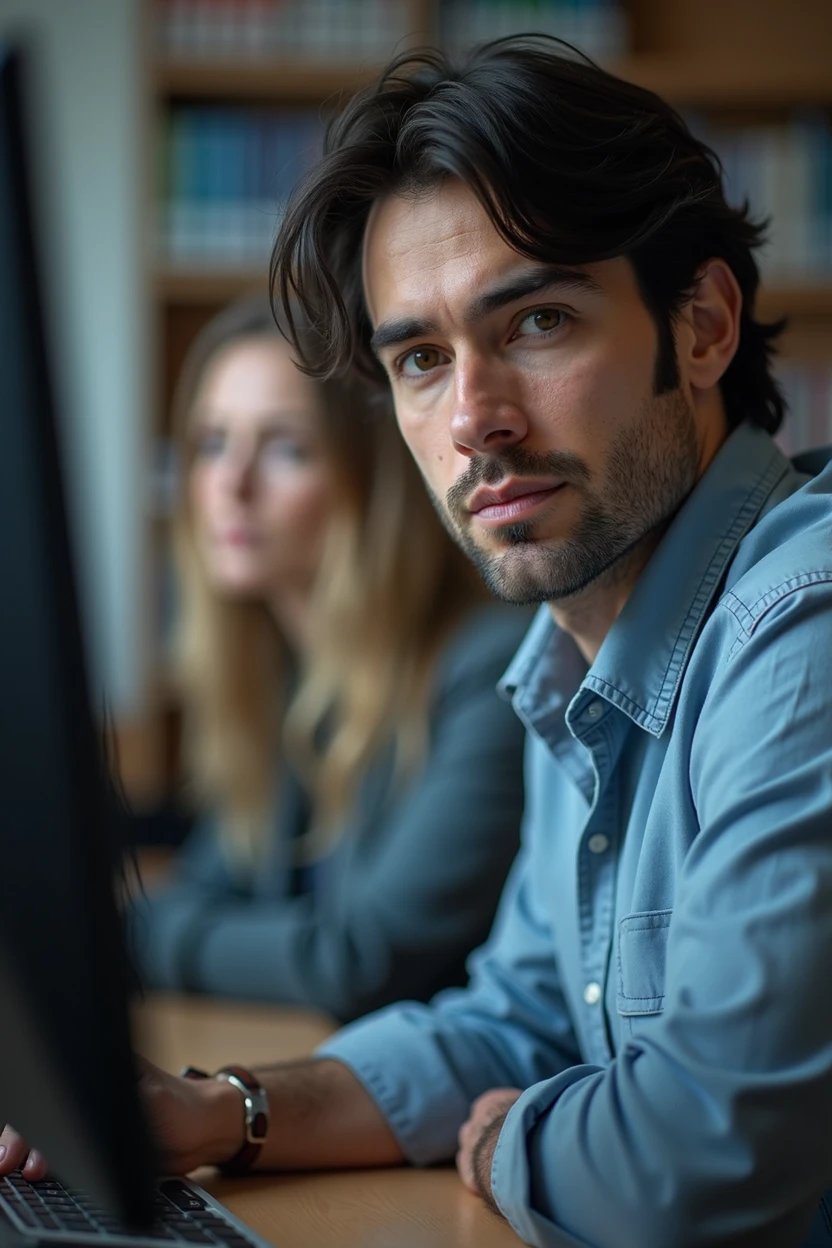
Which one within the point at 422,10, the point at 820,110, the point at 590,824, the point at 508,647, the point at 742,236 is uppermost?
the point at 422,10

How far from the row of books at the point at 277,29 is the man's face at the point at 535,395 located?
2053 mm

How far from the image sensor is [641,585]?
934 millimetres

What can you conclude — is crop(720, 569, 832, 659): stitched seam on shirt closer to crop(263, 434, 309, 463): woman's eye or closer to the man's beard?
the man's beard

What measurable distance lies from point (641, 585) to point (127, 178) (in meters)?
2.60

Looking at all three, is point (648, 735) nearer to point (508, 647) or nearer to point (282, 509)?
point (508, 647)

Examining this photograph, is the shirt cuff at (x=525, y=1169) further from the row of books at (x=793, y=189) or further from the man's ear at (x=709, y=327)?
the row of books at (x=793, y=189)

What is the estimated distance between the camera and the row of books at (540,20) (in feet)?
9.06

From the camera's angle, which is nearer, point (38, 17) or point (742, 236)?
point (742, 236)

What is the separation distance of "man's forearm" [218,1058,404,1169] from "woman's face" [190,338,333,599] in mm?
1114

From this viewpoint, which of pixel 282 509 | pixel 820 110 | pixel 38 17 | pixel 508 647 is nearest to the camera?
pixel 508 647

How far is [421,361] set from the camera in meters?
0.98

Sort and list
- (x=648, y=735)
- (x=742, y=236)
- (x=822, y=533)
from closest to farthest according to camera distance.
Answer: (x=822, y=533) → (x=648, y=735) → (x=742, y=236)

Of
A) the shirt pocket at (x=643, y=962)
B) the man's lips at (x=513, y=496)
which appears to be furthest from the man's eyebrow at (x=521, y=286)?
the shirt pocket at (x=643, y=962)

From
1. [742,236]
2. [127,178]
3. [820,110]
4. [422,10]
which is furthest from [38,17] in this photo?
[742,236]
